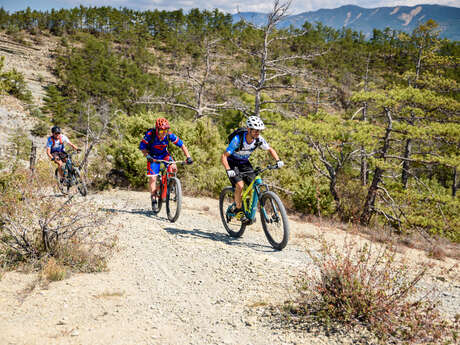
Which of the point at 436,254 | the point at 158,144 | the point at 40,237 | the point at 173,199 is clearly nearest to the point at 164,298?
the point at 40,237

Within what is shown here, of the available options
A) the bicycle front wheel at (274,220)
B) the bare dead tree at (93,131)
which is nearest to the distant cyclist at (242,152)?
the bicycle front wheel at (274,220)

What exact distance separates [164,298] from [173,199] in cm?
359

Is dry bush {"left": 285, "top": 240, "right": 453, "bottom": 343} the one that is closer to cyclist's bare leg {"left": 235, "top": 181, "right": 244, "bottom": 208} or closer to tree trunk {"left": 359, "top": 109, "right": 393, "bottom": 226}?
cyclist's bare leg {"left": 235, "top": 181, "right": 244, "bottom": 208}

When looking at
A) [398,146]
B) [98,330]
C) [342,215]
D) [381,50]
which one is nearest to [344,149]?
[342,215]

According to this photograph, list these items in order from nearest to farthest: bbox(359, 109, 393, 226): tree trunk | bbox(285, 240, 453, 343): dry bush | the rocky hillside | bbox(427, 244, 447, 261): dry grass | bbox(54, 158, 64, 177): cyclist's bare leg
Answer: bbox(285, 240, 453, 343): dry bush, bbox(427, 244, 447, 261): dry grass, bbox(54, 158, 64, 177): cyclist's bare leg, bbox(359, 109, 393, 226): tree trunk, the rocky hillside

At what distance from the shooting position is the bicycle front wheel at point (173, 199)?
7.29 meters

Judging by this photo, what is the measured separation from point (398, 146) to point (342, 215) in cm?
518

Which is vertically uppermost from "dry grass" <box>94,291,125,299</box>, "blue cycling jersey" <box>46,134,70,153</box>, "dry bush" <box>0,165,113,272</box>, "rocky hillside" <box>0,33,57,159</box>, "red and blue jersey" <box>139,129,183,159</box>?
"rocky hillside" <box>0,33,57,159</box>

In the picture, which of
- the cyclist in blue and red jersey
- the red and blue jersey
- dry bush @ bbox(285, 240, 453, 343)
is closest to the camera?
dry bush @ bbox(285, 240, 453, 343)

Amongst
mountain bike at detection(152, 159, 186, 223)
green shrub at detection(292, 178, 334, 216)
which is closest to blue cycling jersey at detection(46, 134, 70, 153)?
mountain bike at detection(152, 159, 186, 223)

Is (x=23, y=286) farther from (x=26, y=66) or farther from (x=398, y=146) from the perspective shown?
(x=26, y=66)

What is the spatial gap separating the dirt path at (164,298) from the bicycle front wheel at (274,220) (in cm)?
25

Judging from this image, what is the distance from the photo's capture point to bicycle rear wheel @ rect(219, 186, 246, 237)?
22.3 ft

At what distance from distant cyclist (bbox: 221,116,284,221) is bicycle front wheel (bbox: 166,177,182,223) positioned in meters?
1.63
